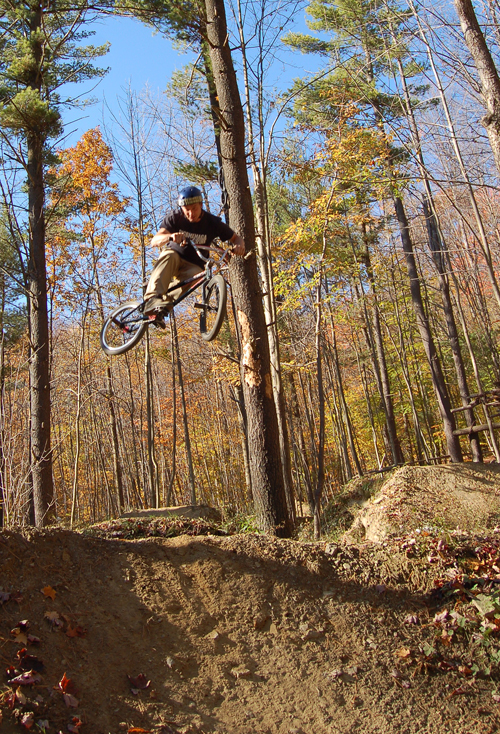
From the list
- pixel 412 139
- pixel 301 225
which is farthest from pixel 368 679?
pixel 301 225

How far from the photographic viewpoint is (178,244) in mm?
5027

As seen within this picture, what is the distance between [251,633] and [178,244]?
3.67 m

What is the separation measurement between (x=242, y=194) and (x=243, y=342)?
1819 mm

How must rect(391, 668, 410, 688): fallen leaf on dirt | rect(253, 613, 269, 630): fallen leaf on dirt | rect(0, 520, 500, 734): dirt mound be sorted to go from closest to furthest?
rect(0, 520, 500, 734): dirt mound
rect(391, 668, 410, 688): fallen leaf on dirt
rect(253, 613, 269, 630): fallen leaf on dirt

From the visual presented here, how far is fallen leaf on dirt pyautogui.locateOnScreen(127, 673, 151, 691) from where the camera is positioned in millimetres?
3434

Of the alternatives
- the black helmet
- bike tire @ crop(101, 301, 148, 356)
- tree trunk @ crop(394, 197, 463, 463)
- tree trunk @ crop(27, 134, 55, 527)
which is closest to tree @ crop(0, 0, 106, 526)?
tree trunk @ crop(27, 134, 55, 527)

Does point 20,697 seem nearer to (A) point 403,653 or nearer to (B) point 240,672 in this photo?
(B) point 240,672

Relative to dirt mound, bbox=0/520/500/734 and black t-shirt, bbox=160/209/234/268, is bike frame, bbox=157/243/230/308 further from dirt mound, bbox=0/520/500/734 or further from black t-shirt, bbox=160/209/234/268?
dirt mound, bbox=0/520/500/734

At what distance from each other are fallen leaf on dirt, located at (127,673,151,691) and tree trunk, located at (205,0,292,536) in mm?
2098

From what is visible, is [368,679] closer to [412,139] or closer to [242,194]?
[242,194]

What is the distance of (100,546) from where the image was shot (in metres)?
4.70

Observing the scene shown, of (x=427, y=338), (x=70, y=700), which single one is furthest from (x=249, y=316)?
(x=427, y=338)

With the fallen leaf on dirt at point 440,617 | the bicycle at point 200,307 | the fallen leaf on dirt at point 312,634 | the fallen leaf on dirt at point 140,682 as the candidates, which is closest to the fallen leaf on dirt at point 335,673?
the fallen leaf on dirt at point 312,634

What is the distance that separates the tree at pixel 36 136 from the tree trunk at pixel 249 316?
3688 millimetres
